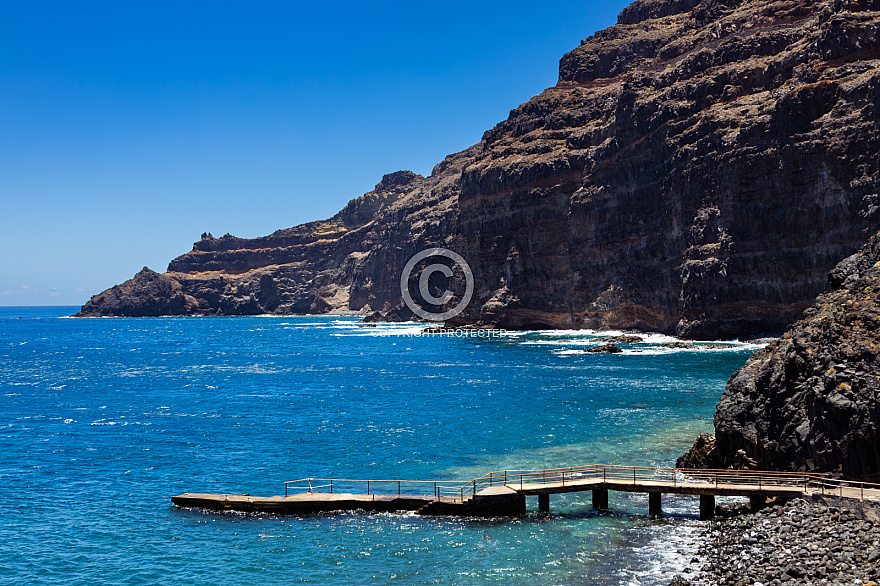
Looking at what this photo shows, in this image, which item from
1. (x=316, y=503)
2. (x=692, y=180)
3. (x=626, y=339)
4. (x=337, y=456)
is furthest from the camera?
(x=626, y=339)

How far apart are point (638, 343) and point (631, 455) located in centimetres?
7792

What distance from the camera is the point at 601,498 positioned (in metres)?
32.3

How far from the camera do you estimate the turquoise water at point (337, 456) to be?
2639 centimetres

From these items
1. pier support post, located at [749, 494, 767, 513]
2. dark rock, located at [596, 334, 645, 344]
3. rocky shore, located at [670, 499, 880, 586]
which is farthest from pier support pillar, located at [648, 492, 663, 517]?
dark rock, located at [596, 334, 645, 344]

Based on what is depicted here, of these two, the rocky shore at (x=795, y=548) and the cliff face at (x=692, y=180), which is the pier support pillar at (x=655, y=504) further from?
the cliff face at (x=692, y=180)

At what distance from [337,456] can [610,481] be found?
19469 mm

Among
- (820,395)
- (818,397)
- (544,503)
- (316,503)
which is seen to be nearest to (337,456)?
(316,503)

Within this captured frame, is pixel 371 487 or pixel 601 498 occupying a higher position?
pixel 601 498

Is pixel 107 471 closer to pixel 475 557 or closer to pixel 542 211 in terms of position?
pixel 475 557

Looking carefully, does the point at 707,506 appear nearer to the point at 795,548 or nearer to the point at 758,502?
the point at 758,502

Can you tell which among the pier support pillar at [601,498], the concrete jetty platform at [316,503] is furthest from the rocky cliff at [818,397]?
the concrete jetty platform at [316,503]

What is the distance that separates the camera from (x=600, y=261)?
13625 centimetres

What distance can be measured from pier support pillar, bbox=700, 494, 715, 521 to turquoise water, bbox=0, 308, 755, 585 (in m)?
0.96

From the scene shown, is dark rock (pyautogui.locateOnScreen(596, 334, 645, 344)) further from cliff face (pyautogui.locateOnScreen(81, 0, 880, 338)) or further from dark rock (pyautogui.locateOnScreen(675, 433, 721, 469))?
dark rock (pyautogui.locateOnScreen(675, 433, 721, 469))
